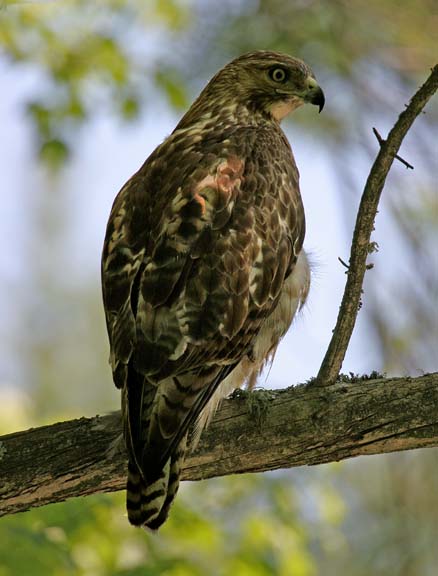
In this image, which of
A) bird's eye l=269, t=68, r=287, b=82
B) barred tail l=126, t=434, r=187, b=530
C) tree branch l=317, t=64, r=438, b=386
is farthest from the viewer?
bird's eye l=269, t=68, r=287, b=82

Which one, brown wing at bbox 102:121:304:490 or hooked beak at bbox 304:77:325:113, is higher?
hooked beak at bbox 304:77:325:113

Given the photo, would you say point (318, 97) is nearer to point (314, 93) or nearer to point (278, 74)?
point (314, 93)

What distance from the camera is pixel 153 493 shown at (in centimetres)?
406

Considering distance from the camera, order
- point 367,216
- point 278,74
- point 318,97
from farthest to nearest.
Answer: point 278,74 < point 318,97 < point 367,216

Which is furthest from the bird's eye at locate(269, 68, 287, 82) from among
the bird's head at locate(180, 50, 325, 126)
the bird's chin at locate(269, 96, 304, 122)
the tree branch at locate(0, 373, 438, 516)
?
the tree branch at locate(0, 373, 438, 516)

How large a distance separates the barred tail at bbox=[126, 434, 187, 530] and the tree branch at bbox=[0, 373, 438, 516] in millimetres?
155

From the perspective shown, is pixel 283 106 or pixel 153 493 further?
pixel 283 106

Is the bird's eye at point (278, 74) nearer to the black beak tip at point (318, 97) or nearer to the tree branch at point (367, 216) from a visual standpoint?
the black beak tip at point (318, 97)

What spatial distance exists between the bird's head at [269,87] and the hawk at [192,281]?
31 cm

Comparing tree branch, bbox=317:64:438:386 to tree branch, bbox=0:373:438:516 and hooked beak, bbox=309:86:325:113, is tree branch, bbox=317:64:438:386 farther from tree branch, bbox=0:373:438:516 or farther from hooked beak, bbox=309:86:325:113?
hooked beak, bbox=309:86:325:113

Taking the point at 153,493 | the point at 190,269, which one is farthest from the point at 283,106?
the point at 153,493

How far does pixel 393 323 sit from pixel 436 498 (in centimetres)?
93

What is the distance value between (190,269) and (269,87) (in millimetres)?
1570

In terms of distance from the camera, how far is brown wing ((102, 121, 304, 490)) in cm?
408
